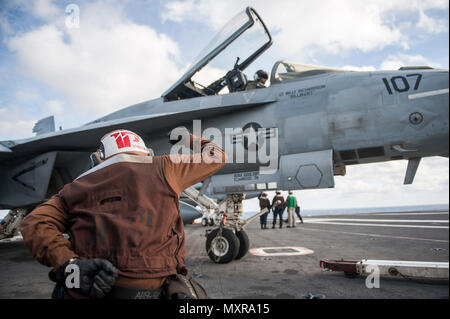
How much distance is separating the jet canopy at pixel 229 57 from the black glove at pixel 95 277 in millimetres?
4630

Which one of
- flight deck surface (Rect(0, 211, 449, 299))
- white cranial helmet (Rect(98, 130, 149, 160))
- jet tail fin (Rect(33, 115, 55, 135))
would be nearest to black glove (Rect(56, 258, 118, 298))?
white cranial helmet (Rect(98, 130, 149, 160))

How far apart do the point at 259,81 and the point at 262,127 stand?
1178mm

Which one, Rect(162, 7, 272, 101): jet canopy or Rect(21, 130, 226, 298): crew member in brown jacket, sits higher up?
Rect(162, 7, 272, 101): jet canopy

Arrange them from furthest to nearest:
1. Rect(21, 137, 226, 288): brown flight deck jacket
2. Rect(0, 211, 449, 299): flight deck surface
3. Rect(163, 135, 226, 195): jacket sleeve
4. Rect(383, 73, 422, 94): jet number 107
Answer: Rect(383, 73, 422, 94): jet number 107, Rect(0, 211, 449, 299): flight deck surface, Rect(163, 135, 226, 195): jacket sleeve, Rect(21, 137, 226, 288): brown flight deck jacket

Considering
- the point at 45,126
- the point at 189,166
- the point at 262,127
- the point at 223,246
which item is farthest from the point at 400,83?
the point at 45,126

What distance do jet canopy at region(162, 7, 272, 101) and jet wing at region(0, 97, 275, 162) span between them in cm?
84

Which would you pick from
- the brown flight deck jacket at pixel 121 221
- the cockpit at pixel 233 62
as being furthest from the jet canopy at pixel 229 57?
the brown flight deck jacket at pixel 121 221

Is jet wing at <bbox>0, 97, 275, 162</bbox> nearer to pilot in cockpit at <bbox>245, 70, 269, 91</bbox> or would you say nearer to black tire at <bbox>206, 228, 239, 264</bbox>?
pilot in cockpit at <bbox>245, 70, 269, 91</bbox>

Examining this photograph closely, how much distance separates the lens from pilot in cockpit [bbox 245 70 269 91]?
197 inches

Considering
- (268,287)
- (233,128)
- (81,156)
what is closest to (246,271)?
(268,287)

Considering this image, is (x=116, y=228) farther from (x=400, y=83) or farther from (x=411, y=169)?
(x=411, y=169)

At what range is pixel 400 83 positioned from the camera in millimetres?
3516

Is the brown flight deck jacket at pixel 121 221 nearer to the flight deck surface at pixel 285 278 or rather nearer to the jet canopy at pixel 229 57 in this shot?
the flight deck surface at pixel 285 278
